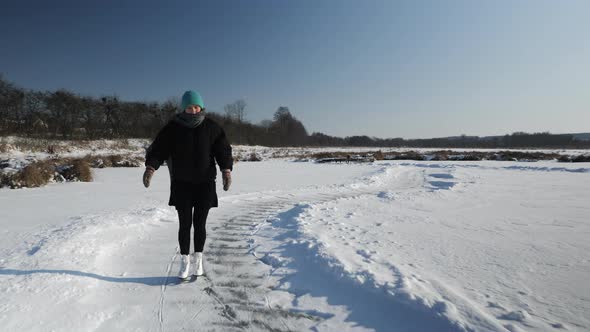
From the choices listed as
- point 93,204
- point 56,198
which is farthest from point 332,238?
point 56,198

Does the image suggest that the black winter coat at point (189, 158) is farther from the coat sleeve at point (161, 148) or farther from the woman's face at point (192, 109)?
the woman's face at point (192, 109)

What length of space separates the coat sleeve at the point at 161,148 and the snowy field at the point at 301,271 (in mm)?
1132

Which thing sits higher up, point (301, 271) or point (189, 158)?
point (189, 158)

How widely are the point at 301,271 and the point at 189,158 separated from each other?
1552 millimetres

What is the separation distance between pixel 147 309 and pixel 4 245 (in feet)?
7.60

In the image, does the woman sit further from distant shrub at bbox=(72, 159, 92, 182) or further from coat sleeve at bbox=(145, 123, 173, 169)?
distant shrub at bbox=(72, 159, 92, 182)

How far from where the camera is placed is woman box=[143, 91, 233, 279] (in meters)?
2.79

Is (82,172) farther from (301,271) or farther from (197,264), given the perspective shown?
(301,271)

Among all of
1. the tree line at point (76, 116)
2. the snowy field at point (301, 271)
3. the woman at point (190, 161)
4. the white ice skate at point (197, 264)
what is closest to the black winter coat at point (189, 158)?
the woman at point (190, 161)

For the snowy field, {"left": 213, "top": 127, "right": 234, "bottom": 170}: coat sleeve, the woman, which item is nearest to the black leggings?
the woman

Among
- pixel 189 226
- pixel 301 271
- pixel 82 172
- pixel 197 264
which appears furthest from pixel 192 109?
pixel 82 172

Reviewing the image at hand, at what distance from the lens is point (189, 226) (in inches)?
114

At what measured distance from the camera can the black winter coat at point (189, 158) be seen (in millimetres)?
2797

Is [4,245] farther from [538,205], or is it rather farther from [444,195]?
[538,205]
